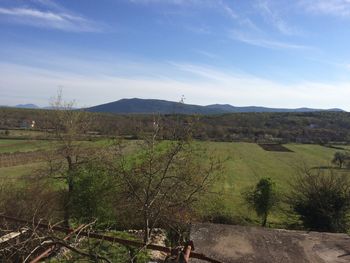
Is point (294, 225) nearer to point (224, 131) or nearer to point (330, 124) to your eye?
point (224, 131)

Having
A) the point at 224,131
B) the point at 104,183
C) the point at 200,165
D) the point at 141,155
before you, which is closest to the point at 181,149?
the point at 141,155

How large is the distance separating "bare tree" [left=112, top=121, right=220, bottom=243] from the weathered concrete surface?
8.12 m

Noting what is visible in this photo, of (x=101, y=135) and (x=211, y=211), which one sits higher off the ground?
(x=101, y=135)

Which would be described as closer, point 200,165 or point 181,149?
point 181,149

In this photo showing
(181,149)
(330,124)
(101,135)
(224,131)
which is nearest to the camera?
(181,149)

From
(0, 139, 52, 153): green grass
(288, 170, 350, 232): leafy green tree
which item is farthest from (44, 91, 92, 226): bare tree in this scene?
(0, 139, 52, 153): green grass

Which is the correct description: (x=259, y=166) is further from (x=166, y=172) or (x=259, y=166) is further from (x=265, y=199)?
(x=166, y=172)

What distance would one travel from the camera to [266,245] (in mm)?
8508

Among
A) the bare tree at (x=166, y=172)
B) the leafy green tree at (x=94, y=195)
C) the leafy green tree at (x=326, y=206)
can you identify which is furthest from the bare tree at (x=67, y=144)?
the leafy green tree at (x=326, y=206)

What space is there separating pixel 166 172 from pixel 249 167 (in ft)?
186

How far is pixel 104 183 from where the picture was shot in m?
24.9

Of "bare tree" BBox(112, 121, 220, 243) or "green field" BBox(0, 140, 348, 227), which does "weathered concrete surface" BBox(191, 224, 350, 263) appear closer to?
"bare tree" BBox(112, 121, 220, 243)

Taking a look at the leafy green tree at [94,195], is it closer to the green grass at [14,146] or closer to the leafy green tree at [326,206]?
the leafy green tree at [326,206]

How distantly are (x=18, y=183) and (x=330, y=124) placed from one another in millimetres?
122142
